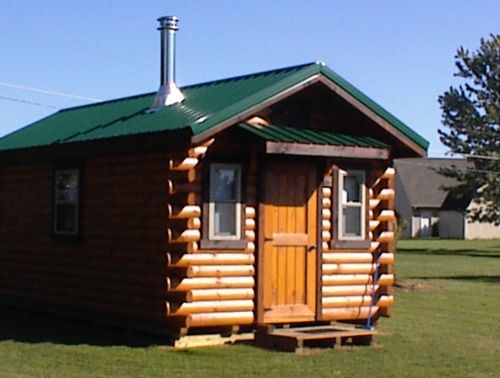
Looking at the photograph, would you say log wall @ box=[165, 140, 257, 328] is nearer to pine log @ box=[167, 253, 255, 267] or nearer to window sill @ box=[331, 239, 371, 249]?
pine log @ box=[167, 253, 255, 267]

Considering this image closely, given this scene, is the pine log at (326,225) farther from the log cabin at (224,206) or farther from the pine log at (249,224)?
the pine log at (249,224)

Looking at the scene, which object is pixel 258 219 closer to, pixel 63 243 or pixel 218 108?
pixel 218 108

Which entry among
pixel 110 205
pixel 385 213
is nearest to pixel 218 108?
pixel 110 205

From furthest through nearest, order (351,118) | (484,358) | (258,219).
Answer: (351,118), (258,219), (484,358)

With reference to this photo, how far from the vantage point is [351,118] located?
17.4 meters

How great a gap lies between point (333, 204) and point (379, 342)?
2216mm

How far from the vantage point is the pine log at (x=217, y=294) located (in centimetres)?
1530

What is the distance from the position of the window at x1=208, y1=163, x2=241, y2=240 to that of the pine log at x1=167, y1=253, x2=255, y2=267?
26 centimetres

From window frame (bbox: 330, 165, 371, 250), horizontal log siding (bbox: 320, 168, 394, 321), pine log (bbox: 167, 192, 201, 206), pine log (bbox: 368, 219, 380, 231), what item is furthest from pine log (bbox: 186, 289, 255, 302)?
pine log (bbox: 368, 219, 380, 231)

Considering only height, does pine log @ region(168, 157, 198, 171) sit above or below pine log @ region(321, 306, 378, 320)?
above

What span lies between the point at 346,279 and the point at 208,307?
8.61 ft

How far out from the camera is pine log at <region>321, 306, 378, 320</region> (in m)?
16.8

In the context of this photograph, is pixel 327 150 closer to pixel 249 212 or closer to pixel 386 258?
pixel 249 212

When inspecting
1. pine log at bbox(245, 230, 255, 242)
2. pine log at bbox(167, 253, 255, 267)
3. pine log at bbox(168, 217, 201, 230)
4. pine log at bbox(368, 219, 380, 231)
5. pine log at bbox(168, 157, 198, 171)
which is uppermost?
pine log at bbox(168, 157, 198, 171)
